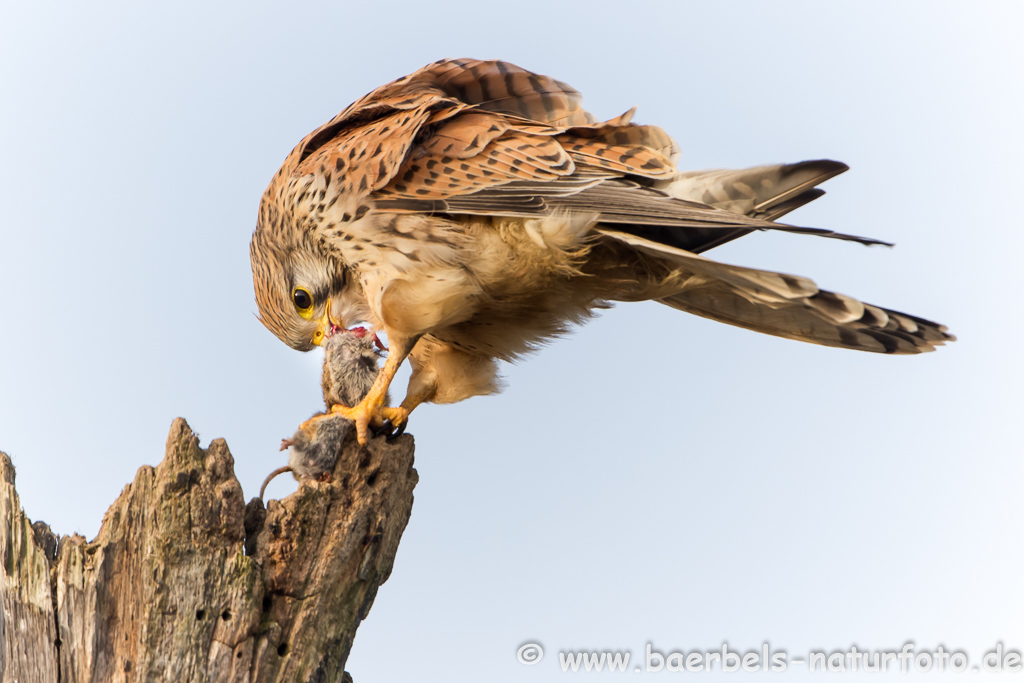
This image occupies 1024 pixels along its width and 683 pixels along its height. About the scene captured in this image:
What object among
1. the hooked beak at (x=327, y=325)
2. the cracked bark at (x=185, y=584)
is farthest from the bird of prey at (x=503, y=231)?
the cracked bark at (x=185, y=584)

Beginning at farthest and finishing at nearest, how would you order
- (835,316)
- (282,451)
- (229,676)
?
(282,451) < (835,316) < (229,676)

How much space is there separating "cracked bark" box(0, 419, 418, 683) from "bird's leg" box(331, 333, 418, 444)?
1.07 ft

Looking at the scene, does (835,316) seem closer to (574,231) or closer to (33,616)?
(574,231)

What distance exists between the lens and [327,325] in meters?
3.72

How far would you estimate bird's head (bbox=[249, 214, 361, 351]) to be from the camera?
3.54m

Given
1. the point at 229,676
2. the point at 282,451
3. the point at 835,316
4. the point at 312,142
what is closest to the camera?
the point at 229,676

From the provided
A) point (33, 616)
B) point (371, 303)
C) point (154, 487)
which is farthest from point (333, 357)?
point (33, 616)

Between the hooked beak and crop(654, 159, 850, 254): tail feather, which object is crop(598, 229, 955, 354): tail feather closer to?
crop(654, 159, 850, 254): tail feather

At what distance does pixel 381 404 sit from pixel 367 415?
0.09m

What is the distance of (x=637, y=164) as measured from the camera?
10.8ft

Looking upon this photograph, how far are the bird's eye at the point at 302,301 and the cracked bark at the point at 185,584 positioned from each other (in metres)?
0.91

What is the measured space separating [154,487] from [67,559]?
355 millimetres

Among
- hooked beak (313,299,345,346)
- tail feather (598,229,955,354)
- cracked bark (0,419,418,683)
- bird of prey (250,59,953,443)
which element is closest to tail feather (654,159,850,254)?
bird of prey (250,59,953,443)

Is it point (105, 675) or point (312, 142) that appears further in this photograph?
point (312, 142)
